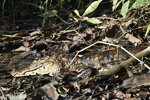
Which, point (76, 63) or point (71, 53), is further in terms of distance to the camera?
point (71, 53)

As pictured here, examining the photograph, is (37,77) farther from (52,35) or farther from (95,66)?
(52,35)

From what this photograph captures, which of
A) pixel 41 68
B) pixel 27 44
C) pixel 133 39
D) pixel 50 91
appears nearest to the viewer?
pixel 50 91

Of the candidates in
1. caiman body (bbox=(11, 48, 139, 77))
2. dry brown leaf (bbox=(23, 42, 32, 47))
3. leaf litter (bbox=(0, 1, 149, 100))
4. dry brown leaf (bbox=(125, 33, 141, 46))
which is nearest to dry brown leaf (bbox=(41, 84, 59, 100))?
leaf litter (bbox=(0, 1, 149, 100))

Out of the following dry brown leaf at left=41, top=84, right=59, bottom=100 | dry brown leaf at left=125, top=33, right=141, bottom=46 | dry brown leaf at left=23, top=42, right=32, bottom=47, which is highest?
dry brown leaf at left=23, top=42, right=32, bottom=47

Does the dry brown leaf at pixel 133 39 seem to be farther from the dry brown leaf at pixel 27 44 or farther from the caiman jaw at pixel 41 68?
the dry brown leaf at pixel 27 44

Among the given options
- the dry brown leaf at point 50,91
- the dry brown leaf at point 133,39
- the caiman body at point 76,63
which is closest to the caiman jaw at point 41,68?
the caiman body at point 76,63

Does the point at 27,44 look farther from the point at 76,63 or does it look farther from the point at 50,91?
the point at 50,91

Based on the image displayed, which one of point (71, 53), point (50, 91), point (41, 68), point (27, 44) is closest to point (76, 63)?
point (71, 53)

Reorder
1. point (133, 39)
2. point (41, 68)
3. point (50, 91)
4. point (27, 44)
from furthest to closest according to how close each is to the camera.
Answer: point (27, 44) < point (133, 39) < point (41, 68) < point (50, 91)

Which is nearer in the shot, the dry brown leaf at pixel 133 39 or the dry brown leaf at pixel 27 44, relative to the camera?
the dry brown leaf at pixel 133 39

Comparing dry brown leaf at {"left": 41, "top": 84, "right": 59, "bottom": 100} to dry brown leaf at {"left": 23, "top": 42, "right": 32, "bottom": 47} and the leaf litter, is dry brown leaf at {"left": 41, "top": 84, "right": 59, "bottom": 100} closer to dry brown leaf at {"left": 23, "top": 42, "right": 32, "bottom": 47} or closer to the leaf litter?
the leaf litter
